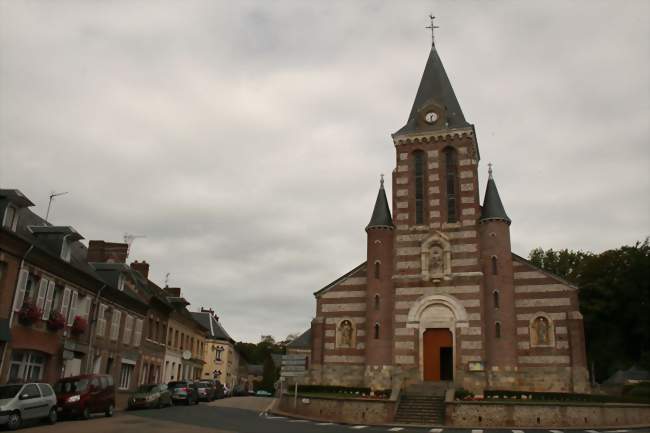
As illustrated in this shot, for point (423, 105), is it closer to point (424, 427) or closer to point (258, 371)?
point (424, 427)

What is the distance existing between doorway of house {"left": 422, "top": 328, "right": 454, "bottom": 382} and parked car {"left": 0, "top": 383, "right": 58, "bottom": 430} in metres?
20.7

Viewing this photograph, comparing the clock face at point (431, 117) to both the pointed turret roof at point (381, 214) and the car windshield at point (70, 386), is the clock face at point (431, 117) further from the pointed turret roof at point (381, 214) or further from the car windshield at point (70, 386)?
the car windshield at point (70, 386)

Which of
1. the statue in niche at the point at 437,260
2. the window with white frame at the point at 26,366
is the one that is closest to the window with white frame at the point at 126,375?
the window with white frame at the point at 26,366

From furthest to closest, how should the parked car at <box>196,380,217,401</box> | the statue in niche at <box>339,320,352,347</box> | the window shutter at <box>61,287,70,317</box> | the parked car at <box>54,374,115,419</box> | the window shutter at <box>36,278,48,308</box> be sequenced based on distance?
the statue in niche at <box>339,320,352,347</box>
the parked car at <box>196,380,217,401</box>
the window shutter at <box>61,287,70,317</box>
the window shutter at <box>36,278,48,308</box>
the parked car at <box>54,374,115,419</box>

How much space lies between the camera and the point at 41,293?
22562 mm

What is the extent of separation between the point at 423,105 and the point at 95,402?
27.6m

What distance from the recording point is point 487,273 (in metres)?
33.4

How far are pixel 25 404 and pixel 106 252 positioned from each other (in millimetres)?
17150

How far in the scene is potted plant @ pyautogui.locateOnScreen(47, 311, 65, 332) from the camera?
76.0 ft

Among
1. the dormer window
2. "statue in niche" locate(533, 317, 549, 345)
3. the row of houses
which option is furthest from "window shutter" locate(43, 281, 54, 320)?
"statue in niche" locate(533, 317, 549, 345)

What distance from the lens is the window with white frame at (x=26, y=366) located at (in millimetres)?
21250

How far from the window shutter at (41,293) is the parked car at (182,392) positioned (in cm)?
1071

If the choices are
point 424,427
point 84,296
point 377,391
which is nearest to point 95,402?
point 84,296

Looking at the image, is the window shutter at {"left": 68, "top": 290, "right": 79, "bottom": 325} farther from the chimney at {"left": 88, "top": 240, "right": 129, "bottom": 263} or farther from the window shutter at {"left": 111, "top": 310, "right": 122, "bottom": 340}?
the chimney at {"left": 88, "top": 240, "right": 129, "bottom": 263}
